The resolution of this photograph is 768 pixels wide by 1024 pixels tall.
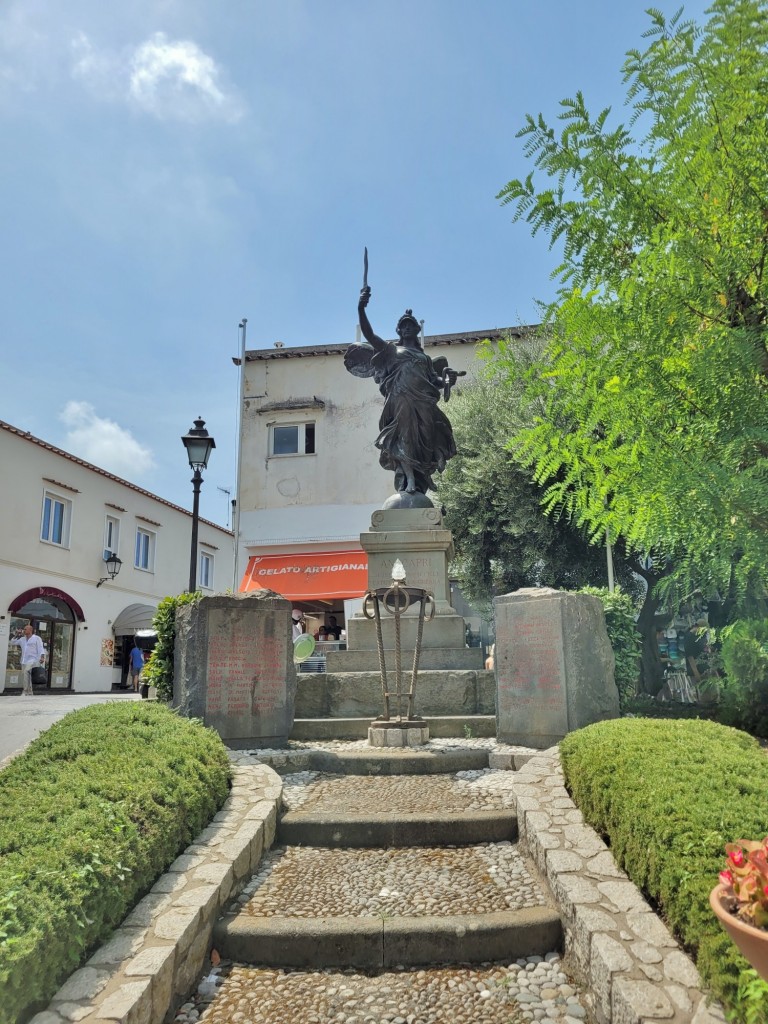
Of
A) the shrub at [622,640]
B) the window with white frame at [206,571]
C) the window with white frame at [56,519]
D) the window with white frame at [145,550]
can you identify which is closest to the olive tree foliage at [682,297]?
the shrub at [622,640]

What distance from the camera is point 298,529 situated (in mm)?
21250

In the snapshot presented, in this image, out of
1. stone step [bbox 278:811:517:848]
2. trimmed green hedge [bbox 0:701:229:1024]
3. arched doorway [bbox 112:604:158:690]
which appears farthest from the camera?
arched doorway [bbox 112:604:158:690]

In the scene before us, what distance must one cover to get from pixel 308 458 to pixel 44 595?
8548mm

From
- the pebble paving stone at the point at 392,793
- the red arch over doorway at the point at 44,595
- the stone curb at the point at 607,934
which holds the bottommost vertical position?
the stone curb at the point at 607,934

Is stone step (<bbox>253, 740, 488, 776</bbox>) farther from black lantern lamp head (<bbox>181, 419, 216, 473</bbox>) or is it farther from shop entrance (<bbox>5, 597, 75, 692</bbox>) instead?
shop entrance (<bbox>5, 597, 75, 692</bbox>)

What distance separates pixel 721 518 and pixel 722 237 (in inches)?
42.7

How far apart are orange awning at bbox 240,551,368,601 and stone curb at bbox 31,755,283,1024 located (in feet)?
48.5

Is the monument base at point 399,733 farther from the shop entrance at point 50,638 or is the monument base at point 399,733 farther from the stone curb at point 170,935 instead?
the shop entrance at point 50,638

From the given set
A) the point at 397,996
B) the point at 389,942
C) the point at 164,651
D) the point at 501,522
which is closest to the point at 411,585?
the point at 164,651

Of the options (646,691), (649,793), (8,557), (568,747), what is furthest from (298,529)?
(649,793)

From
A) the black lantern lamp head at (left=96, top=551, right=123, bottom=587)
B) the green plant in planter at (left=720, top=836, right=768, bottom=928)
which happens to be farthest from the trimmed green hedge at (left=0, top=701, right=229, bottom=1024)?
the black lantern lamp head at (left=96, top=551, right=123, bottom=587)

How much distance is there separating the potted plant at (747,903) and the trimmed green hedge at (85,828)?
2083 mm

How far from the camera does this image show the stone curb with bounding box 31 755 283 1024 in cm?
236

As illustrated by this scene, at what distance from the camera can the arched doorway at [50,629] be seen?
19.0 meters
